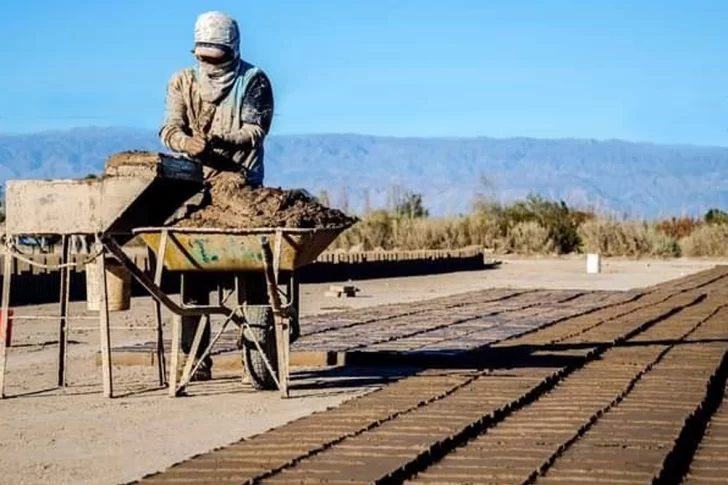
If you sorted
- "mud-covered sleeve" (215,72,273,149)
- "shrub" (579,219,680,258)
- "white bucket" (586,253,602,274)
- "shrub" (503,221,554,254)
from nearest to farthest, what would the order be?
"mud-covered sleeve" (215,72,273,149) < "white bucket" (586,253,602,274) < "shrub" (579,219,680,258) < "shrub" (503,221,554,254)

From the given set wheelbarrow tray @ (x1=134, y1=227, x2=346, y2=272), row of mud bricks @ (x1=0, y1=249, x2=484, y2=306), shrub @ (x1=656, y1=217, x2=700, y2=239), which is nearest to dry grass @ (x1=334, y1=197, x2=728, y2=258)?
shrub @ (x1=656, y1=217, x2=700, y2=239)

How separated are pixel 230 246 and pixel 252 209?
0.27 metres

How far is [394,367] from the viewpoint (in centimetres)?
1185

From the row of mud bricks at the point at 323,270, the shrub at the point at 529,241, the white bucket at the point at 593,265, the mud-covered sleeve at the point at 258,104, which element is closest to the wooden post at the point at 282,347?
the mud-covered sleeve at the point at 258,104

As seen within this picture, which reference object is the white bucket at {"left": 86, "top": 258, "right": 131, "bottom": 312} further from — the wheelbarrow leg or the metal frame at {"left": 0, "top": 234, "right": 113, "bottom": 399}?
the wheelbarrow leg

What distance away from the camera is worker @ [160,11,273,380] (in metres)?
10.1

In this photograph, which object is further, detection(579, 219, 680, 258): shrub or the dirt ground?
detection(579, 219, 680, 258): shrub

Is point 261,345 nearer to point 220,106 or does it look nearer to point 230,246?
point 230,246

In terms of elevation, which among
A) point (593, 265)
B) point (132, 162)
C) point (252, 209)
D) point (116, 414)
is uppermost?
point (132, 162)

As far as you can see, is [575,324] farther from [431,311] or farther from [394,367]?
[394,367]

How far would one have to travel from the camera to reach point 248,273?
1002 centimetres

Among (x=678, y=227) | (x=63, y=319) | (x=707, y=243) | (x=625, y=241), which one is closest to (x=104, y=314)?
(x=63, y=319)

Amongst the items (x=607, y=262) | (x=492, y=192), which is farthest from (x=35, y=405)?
(x=492, y=192)

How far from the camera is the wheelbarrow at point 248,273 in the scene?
373 inches
